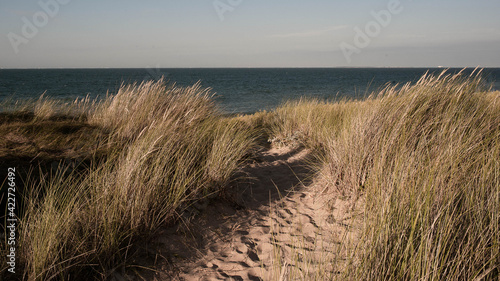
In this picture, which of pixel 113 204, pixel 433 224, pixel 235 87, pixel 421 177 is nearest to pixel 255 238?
pixel 113 204

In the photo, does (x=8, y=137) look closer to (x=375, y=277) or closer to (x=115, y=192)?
(x=115, y=192)

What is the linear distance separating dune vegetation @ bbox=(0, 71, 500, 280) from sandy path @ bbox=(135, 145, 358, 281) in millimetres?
230

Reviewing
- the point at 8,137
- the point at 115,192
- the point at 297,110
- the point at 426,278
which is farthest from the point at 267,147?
the point at 426,278

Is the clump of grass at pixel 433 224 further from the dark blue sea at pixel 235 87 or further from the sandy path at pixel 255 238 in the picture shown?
the dark blue sea at pixel 235 87

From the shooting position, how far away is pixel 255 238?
296 cm

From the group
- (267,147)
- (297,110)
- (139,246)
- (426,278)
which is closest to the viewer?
(426,278)

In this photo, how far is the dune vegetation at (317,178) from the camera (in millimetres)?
1772

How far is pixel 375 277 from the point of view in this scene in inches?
64.3

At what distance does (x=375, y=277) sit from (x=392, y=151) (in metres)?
1.92

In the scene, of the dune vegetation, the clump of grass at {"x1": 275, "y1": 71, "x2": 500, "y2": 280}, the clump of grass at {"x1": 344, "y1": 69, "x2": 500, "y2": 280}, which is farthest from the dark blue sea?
the clump of grass at {"x1": 344, "y1": 69, "x2": 500, "y2": 280}

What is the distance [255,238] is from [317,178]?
1.47 m

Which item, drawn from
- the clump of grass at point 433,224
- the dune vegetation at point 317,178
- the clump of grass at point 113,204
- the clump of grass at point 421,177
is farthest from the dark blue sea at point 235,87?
the clump of grass at point 113,204

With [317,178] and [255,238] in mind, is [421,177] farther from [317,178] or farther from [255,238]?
[317,178]

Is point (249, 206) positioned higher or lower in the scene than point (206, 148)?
lower
